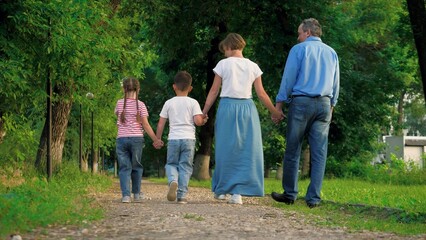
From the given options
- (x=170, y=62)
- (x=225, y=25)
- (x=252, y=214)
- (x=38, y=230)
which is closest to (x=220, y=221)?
(x=252, y=214)

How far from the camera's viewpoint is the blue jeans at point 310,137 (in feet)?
37.5

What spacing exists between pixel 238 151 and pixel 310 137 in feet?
3.14

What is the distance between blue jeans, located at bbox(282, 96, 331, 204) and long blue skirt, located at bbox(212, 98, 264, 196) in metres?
0.41

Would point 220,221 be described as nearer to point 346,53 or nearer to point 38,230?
point 38,230

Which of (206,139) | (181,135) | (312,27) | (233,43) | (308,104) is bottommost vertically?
(206,139)

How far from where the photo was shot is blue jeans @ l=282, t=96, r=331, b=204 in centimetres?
1143

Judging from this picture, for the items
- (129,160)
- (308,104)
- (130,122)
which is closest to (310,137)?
(308,104)

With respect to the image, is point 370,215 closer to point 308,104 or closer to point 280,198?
point 280,198

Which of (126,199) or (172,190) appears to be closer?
(172,190)

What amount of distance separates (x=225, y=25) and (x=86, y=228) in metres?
24.2

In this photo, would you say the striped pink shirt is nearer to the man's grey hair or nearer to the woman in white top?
the woman in white top

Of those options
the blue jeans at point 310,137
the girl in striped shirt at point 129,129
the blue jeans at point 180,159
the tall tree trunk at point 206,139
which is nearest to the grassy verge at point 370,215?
the blue jeans at point 310,137

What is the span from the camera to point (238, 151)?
38.2 feet

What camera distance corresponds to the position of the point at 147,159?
79.4m
